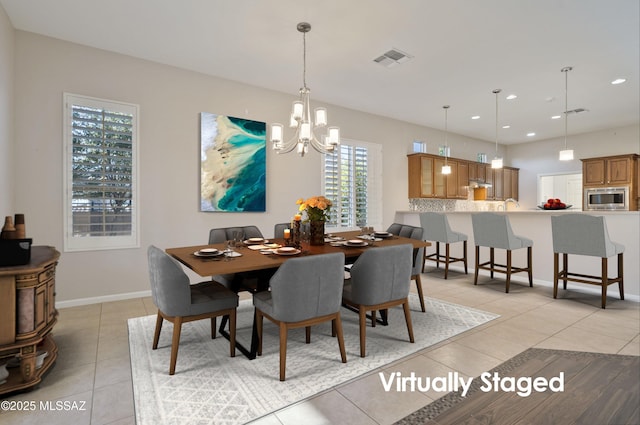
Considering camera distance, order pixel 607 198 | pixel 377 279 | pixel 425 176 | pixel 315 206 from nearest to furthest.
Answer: pixel 377 279
pixel 315 206
pixel 425 176
pixel 607 198

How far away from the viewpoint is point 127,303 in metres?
3.70

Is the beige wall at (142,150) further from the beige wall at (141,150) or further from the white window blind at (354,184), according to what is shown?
the white window blind at (354,184)

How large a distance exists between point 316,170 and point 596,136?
6.96 metres

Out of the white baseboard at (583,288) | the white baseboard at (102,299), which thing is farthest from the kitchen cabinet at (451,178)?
the white baseboard at (102,299)

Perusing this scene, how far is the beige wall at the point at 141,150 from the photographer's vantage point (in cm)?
335

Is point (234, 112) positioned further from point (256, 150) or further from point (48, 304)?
point (48, 304)

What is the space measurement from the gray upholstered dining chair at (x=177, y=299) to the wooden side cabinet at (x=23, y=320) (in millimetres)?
645

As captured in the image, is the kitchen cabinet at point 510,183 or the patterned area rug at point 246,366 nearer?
the patterned area rug at point 246,366

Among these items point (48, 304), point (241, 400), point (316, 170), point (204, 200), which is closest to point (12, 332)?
point (48, 304)

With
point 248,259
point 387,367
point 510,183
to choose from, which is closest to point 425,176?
point 510,183

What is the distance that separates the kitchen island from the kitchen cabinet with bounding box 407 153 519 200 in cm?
129

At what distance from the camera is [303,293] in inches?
81.9

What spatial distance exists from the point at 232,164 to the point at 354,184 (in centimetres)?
233

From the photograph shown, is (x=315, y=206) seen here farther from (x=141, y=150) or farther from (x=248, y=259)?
(x=141, y=150)
